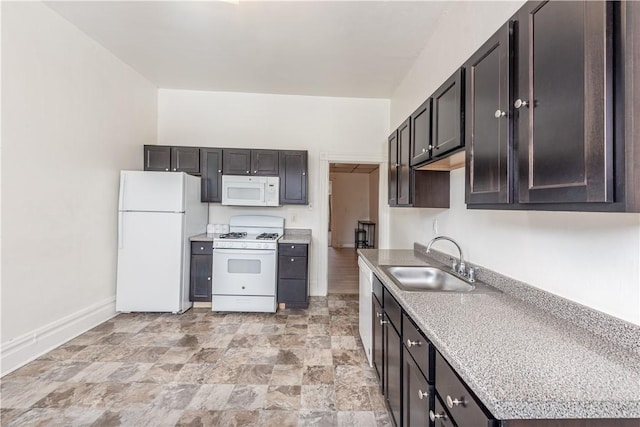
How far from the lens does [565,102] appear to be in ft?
2.82

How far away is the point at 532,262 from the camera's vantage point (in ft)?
4.80

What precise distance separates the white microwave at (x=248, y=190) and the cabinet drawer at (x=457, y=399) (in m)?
3.24

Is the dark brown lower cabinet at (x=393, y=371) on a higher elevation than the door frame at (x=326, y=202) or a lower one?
lower

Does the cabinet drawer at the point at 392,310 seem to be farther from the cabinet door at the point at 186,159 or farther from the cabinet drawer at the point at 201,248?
the cabinet door at the point at 186,159

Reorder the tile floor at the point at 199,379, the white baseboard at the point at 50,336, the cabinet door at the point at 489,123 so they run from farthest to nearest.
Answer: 1. the white baseboard at the point at 50,336
2. the tile floor at the point at 199,379
3. the cabinet door at the point at 489,123

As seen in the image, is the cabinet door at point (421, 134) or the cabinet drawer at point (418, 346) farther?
the cabinet door at point (421, 134)

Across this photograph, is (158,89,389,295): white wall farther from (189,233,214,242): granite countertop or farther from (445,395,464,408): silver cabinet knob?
(445,395,464,408): silver cabinet knob

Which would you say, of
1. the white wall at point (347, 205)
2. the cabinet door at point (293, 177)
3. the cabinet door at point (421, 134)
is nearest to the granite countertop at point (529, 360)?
the cabinet door at point (421, 134)

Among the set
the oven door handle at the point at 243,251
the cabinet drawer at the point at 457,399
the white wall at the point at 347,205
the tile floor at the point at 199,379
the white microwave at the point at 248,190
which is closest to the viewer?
the cabinet drawer at the point at 457,399

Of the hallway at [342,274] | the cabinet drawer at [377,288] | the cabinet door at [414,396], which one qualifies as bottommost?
the hallway at [342,274]

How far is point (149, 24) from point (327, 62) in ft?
5.88

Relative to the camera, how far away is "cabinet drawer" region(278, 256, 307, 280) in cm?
383

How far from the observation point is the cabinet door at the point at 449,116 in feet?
4.91

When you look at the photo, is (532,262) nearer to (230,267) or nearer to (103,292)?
(230,267)
